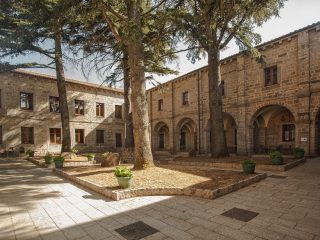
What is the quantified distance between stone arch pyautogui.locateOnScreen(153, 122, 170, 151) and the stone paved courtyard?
20414 mm

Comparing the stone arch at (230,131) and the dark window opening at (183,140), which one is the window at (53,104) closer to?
the dark window opening at (183,140)

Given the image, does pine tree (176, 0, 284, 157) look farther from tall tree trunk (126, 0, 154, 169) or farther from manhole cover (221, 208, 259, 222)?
manhole cover (221, 208, 259, 222)

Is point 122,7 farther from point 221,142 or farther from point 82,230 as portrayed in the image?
point 82,230

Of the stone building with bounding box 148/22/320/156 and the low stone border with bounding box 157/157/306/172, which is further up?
the stone building with bounding box 148/22/320/156

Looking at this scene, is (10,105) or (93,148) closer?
(10,105)

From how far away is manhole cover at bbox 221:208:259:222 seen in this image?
445cm

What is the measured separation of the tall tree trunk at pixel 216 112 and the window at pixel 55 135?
657 inches

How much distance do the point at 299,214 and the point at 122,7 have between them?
450 inches

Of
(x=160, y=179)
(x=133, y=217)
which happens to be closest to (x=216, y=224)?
(x=133, y=217)

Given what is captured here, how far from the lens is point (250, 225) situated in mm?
4090

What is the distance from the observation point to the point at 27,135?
20703mm

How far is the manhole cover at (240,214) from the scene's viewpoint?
4.45m

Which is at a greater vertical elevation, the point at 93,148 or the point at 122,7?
the point at 122,7

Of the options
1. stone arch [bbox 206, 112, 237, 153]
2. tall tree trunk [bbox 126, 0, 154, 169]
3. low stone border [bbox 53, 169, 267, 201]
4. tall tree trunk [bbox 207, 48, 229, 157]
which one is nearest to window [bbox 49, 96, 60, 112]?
stone arch [bbox 206, 112, 237, 153]
